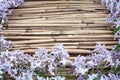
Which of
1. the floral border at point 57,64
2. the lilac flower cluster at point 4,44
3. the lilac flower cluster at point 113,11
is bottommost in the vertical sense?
the floral border at point 57,64

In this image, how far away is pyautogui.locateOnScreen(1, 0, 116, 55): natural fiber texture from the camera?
1.09 metres

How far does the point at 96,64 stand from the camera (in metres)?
1.00

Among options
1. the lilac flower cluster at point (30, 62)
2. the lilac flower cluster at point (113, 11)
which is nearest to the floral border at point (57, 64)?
the lilac flower cluster at point (30, 62)

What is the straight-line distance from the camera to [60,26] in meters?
1.16

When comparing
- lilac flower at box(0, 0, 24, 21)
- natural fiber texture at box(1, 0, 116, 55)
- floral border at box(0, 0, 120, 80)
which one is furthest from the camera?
lilac flower at box(0, 0, 24, 21)

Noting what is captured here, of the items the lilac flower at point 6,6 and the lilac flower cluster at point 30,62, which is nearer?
the lilac flower cluster at point 30,62

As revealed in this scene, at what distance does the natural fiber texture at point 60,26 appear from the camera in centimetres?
109

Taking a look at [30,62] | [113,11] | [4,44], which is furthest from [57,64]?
[113,11]

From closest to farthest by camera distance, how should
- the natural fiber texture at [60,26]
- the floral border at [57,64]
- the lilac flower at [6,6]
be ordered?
the floral border at [57,64] < the natural fiber texture at [60,26] < the lilac flower at [6,6]

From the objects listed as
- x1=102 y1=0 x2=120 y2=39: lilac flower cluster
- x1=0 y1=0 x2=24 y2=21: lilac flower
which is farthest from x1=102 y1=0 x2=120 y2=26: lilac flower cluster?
x1=0 y1=0 x2=24 y2=21: lilac flower

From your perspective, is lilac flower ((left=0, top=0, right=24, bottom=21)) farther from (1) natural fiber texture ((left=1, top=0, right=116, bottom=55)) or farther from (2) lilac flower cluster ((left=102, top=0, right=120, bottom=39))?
(2) lilac flower cluster ((left=102, top=0, right=120, bottom=39))

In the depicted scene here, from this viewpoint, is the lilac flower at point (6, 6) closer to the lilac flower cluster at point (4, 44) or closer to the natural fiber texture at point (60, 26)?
the natural fiber texture at point (60, 26)

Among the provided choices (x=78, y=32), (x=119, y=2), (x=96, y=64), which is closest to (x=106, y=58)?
(x=96, y=64)

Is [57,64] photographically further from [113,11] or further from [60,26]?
[113,11]
